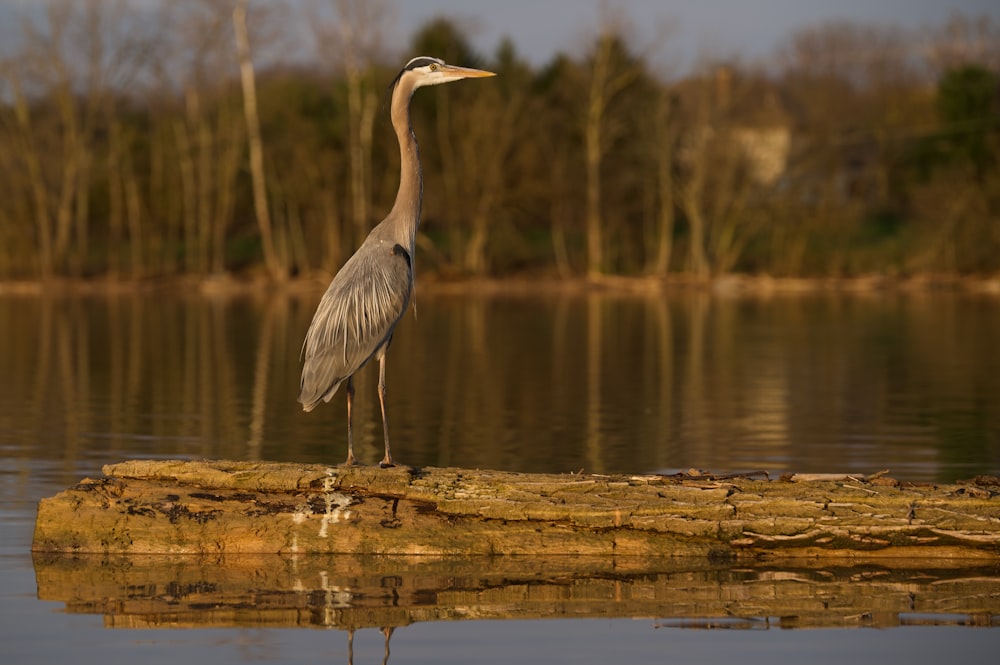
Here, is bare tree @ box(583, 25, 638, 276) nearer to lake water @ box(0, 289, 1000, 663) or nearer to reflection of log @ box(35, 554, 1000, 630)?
lake water @ box(0, 289, 1000, 663)

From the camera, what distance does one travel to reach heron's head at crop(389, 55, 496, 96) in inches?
408

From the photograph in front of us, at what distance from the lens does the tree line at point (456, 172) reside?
5778 cm

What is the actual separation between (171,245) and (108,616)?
57.6 meters

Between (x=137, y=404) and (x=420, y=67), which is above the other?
(x=420, y=67)

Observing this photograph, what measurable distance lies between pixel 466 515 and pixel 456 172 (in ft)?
169

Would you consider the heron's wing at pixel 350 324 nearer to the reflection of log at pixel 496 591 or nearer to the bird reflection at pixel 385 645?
the reflection of log at pixel 496 591

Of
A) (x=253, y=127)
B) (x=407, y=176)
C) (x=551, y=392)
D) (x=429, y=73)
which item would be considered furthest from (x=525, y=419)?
(x=253, y=127)

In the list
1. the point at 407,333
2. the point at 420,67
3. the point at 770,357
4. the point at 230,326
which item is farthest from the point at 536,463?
the point at 230,326

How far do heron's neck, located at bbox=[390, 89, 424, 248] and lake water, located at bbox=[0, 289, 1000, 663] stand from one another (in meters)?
2.93

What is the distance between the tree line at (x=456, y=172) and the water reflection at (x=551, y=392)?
18.5m

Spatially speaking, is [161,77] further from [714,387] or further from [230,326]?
[714,387]

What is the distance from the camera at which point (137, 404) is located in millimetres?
19500

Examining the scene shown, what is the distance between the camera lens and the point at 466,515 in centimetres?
917

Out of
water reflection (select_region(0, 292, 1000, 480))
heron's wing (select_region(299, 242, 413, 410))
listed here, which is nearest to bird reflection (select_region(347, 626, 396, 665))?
heron's wing (select_region(299, 242, 413, 410))
